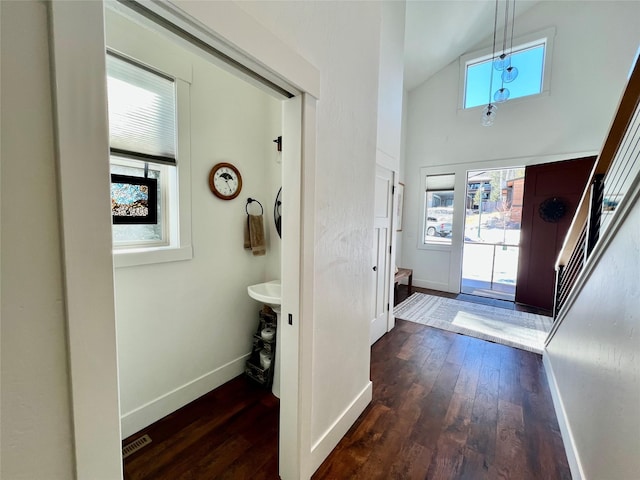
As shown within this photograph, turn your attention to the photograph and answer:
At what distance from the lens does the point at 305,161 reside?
122cm

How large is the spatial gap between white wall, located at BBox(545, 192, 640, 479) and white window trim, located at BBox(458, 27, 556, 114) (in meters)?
3.95

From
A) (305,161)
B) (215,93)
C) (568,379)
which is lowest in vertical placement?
(568,379)

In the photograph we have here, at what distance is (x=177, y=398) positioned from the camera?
1.88 metres

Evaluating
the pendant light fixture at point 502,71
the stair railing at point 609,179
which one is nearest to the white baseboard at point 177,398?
the stair railing at point 609,179

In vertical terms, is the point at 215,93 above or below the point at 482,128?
below

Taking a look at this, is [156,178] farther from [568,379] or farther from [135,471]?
[568,379]

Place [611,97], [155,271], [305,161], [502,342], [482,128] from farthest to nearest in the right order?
[482,128] → [611,97] → [502,342] → [155,271] → [305,161]

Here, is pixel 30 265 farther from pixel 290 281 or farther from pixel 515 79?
pixel 515 79

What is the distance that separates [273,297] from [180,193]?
3.24 ft

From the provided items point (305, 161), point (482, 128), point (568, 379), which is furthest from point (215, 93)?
point (482, 128)

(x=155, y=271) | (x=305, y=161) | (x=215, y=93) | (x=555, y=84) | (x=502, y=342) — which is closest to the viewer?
(x=305, y=161)

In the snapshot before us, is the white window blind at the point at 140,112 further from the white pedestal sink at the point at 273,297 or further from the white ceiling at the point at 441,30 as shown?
the white ceiling at the point at 441,30

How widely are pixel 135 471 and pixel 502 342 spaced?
354cm

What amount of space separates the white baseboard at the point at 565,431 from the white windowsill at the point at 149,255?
8.70 feet
